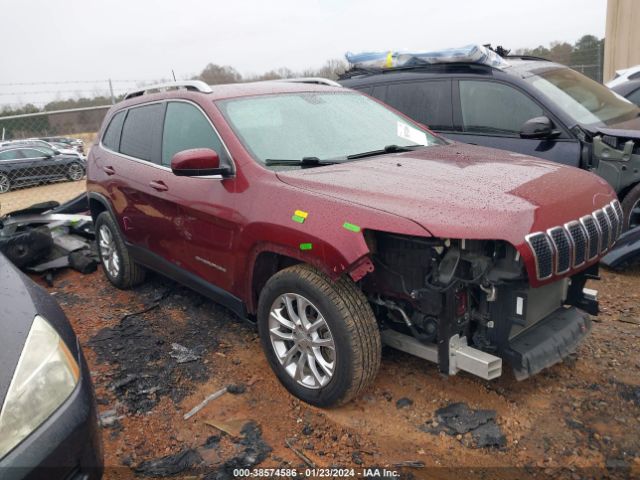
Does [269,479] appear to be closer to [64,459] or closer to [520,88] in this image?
[64,459]

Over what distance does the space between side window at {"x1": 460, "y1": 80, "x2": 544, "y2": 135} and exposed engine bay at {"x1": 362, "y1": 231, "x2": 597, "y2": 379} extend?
8.09ft

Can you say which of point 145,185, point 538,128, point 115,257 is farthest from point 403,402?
point 115,257

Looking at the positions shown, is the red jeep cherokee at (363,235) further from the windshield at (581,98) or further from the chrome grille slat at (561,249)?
the windshield at (581,98)

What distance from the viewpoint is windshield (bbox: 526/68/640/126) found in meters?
4.91

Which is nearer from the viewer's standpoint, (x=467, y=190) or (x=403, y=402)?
(x=467, y=190)

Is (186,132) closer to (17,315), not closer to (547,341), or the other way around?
(17,315)

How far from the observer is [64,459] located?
1.83 meters

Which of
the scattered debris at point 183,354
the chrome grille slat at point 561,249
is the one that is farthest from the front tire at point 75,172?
the chrome grille slat at point 561,249

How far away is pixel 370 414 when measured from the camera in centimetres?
288

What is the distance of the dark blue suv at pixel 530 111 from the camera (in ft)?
15.0

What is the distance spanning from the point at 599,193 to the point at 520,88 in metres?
2.47

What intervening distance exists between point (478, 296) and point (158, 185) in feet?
7.80

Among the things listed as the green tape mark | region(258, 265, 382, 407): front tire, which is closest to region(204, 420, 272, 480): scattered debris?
region(258, 265, 382, 407): front tire

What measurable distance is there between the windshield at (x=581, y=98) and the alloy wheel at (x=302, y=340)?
11.0ft
